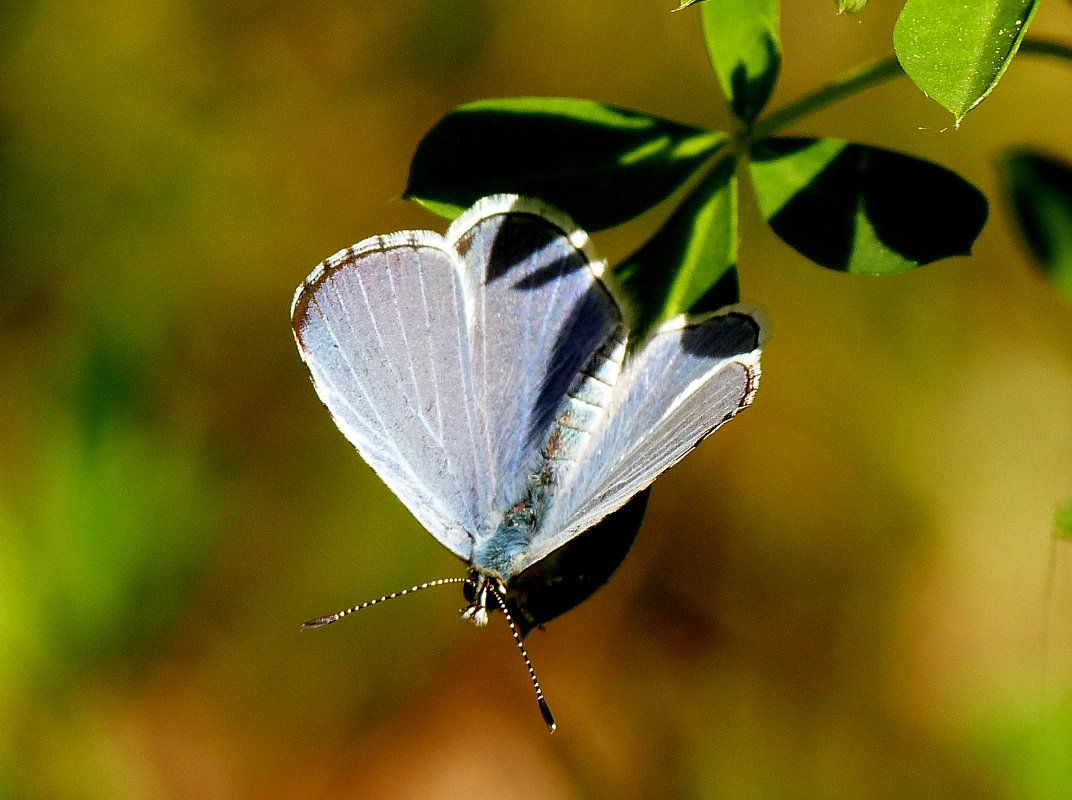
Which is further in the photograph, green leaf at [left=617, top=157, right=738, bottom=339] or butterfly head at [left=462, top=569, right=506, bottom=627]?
butterfly head at [left=462, top=569, right=506, bottom=627]

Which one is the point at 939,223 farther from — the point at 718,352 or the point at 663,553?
the point at 663,553

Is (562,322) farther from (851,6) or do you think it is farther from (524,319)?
(851,6)

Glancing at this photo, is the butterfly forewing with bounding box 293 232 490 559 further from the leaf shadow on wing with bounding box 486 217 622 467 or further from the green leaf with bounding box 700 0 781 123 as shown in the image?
the green leaf with bounding box 700 0 781 123

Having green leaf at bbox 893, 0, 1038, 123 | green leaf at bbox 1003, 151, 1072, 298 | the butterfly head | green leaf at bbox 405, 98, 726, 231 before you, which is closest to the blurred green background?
→ green leaf at bbox 1003, 151, 1072, 298

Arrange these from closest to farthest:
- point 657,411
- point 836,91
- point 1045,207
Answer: point 836,91, point 657,411, point 1045,207

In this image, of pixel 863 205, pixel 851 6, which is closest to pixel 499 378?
pixel 863 205

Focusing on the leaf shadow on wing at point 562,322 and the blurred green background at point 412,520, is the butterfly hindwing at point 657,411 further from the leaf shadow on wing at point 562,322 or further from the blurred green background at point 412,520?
the blurred green background at point 412,520
